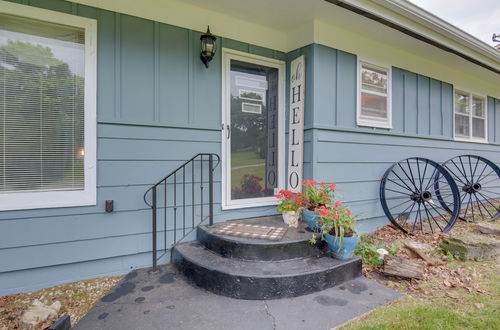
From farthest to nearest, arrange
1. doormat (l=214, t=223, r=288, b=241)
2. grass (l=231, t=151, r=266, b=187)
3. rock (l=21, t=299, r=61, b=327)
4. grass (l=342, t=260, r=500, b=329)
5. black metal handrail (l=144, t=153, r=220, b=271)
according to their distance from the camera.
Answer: grass (l=231, t=151, r=266, b=187) → black metal handrail (l=144, t=153, r=220, b=271) → doormat (l=214, t=223, r=288, b=241) → rock (l=21, t=299, r=61, b=327) → grass (l=342, t=260, r=500, b=329)

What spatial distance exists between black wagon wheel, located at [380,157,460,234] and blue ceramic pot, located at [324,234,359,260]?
178 cm

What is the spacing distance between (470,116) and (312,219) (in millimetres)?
5242

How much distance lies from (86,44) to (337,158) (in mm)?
3194

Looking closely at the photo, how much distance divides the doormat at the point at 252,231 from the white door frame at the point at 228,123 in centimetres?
38

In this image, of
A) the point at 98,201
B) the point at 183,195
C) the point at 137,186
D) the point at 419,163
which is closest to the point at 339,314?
the point at 183,195

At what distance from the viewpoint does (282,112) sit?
11.6 feet

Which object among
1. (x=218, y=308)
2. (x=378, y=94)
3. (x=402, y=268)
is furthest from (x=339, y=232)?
(x=378, y=94)

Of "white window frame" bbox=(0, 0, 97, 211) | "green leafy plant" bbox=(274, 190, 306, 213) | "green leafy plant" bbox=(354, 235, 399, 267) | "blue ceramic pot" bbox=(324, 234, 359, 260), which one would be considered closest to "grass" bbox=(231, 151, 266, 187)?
"green leafy plant" bbox=(274, 190, 306, 213)

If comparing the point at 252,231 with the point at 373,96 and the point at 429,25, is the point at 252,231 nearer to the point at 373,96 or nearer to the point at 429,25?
the point at 373,96

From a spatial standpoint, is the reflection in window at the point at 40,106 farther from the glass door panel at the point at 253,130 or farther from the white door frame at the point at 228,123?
the glass door panel at the point at 253,130

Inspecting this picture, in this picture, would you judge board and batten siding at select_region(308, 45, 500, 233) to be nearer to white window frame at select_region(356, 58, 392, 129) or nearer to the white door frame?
white window frame at select_region(356, 58, 392, 129)

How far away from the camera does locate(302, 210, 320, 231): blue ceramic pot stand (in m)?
2.63

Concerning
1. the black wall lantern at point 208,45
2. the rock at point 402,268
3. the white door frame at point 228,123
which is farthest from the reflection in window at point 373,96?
the black wall lantern at point 208,45

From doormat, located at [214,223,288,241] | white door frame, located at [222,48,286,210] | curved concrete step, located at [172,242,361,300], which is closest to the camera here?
curved concrete step, located at [172,242,361,300]
